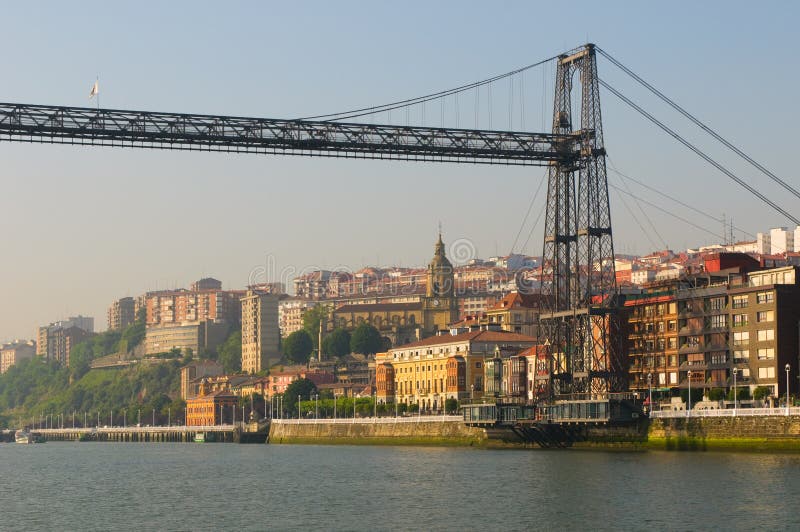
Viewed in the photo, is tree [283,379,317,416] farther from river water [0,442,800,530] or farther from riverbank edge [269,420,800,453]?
river water [0,442,800,530]

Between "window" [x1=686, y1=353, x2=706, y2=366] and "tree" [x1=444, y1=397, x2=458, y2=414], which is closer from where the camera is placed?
"window" [x1=686, y1=353, x2=706, y2=366]

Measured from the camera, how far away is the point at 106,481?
85812 mm

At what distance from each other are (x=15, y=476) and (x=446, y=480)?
36.3 m

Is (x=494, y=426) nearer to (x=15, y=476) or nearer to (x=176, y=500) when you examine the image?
(x=15, y=476)

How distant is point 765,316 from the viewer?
102062 millimetres

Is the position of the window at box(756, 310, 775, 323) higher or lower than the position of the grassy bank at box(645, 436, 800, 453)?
higher

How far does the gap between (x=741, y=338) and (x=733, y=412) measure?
67.7 feet

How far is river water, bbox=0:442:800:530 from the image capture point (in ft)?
179

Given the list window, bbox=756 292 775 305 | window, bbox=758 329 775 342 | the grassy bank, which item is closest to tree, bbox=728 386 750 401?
window, bbox=758 329 775 342

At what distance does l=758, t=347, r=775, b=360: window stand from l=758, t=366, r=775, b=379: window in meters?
0.79

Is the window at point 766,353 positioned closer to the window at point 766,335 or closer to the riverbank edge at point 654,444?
the window at point 766,335

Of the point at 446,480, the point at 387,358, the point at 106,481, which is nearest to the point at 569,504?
the point at 446,480

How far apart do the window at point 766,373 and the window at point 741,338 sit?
2.59m

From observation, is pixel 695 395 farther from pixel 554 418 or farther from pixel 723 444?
pixel 723 444
